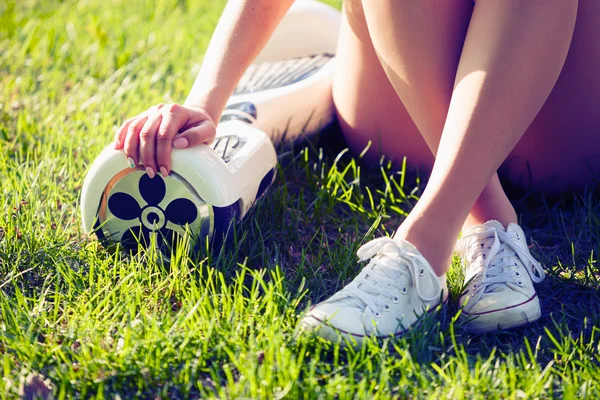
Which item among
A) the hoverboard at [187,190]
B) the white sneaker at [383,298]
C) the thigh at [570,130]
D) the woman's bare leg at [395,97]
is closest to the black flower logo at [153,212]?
the hoverboard at [187,190]

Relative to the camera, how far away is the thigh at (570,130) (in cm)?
138

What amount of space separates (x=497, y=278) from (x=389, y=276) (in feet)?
0.74

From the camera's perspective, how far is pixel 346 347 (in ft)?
3.74

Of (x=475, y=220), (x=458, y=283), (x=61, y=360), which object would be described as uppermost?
(x=475, y=220)

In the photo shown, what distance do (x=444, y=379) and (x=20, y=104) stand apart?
1.63 meters

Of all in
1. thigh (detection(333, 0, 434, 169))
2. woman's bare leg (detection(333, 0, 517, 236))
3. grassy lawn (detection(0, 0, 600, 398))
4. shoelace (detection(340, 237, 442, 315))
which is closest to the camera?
grassy lawn (detection(0, 0, 600, 398))

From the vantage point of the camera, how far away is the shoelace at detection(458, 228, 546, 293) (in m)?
1.29

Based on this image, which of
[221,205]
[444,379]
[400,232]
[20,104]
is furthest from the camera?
[20,104]

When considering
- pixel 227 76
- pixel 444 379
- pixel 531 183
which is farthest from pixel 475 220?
pixel 227 76

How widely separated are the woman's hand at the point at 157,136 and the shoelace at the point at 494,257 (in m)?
0.58

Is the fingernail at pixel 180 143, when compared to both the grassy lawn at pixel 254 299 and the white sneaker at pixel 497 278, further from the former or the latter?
the white sneaker at pixel 497 278

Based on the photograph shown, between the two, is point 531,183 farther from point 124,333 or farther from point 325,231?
point 124,333

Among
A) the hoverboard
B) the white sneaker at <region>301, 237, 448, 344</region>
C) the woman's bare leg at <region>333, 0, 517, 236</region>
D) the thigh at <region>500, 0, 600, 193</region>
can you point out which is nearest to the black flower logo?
the hoverboard

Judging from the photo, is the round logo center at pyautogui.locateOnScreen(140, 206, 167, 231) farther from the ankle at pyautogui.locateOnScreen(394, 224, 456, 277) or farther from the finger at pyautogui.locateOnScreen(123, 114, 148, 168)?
the ankle at pyautogui.locateOnScreen(394, 224, 456, 277)
